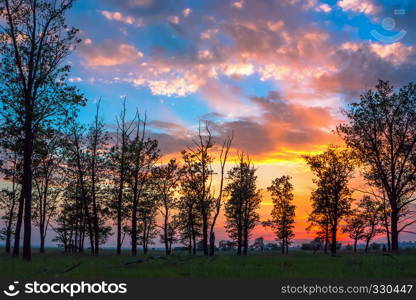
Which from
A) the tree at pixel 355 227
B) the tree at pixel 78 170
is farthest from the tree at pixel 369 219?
the tree at pixel 78 170

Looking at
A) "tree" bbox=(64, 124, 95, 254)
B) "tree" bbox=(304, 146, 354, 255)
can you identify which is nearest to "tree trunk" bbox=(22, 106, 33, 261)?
"tree" bbox=(64, 124, 95, 254)

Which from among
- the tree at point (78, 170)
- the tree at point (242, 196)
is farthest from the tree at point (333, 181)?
the tree at point (78, 170)

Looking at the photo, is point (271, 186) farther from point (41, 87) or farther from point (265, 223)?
point (41, 87)

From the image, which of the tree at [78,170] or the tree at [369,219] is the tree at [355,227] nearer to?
the tree at [369,219]

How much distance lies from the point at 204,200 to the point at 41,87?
100 ft

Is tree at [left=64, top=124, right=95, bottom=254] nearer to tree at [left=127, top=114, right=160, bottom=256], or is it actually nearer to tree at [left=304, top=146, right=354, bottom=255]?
tree at [left=127, top=114, right=160, bottom=256]

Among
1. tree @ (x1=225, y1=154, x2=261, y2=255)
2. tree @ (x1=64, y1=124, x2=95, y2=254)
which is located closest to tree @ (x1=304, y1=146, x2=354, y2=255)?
tree @ (x1=225, y1=154, x2=261, y2=255)

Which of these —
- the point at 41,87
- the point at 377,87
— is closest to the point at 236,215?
the point at 377,87

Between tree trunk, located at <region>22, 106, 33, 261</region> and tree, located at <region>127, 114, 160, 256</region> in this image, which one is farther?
tree, located at <region>127, 114, 160, 256</region>

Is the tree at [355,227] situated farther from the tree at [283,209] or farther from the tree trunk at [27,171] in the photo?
the tree trunk at [27,171]

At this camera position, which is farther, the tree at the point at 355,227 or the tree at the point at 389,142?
the tree at the point at 355,227

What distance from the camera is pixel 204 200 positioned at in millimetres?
54562

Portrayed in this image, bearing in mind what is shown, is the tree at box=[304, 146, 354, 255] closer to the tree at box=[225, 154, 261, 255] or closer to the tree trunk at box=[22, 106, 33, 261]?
the tree at box=[225, 154, 261, 255]

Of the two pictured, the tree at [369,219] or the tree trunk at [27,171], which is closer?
the tree trunk at [27,171]
